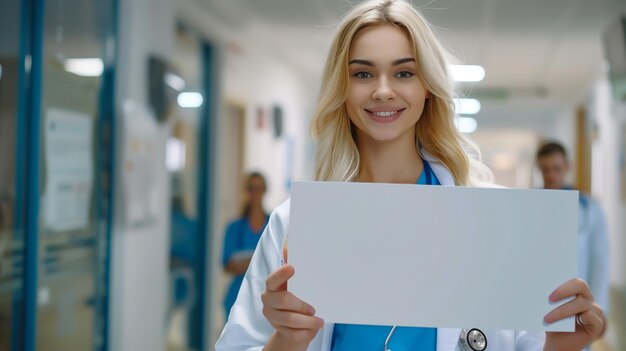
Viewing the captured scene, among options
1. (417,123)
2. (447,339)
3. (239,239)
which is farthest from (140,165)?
(447,339)

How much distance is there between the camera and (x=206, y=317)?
554cm

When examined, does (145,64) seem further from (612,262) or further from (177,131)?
(612,262)

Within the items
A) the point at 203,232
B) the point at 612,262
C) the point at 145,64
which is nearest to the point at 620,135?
the point at 612,262

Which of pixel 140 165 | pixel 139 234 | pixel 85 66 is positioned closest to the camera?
pixel 85 66

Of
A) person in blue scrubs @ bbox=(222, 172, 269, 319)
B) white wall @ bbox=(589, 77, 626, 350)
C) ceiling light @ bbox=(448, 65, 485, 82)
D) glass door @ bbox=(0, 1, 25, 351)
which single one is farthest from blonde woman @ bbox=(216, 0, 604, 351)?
ceiling light @ bbox=(448, 65, 485, 82)

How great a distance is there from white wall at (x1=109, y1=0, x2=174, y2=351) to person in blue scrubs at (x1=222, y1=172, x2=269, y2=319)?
422 mm

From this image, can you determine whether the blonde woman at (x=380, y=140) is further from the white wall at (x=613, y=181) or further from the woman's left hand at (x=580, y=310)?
the white wall at (x=613, y=181)

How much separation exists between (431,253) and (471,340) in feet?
0.80

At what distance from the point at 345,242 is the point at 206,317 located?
15.3ft

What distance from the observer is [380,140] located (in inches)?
52.3

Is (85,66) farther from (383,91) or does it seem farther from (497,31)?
(497,31)

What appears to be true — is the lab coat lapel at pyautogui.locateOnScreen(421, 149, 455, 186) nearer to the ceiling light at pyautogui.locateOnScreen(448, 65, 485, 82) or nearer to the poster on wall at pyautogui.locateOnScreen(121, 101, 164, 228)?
the poster on wall at pyautogui.locateOnScreen(121, 101, 164, 228)

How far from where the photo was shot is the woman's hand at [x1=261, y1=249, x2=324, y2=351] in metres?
1.06

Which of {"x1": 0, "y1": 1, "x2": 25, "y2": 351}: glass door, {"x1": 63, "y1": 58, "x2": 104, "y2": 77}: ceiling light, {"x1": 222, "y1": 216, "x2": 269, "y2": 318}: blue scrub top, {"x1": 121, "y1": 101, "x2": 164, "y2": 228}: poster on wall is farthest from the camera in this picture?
{"x1": 222, "y1": 216, "x2": 269, "y2": 318}: blue scrub top
